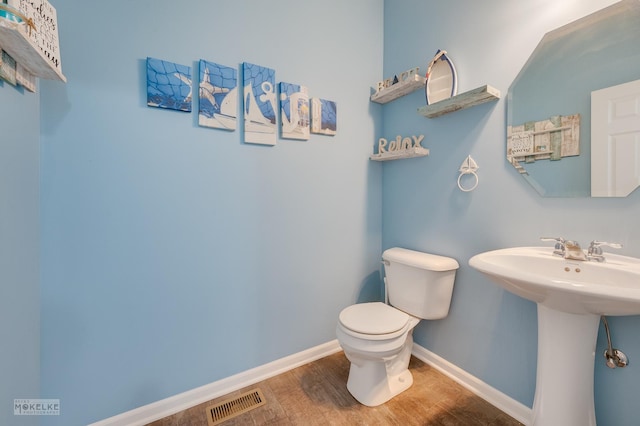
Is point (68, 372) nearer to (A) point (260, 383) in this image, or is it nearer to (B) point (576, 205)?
(A) point (260, 383)

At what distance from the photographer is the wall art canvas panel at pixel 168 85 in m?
1.25

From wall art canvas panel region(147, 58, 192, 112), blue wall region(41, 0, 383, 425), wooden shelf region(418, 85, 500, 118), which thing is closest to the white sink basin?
A: wooden shelf region(418, 85, 500, 118)

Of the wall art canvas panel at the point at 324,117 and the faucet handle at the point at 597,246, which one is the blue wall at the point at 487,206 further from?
the wall art canvas panel at the point at 324,117

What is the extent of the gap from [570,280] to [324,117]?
4.90ft

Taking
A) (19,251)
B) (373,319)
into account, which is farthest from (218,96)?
(373,319)

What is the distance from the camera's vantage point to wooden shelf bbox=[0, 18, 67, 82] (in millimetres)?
719

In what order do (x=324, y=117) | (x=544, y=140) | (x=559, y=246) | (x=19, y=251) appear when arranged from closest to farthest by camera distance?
1. (x=19, y=251)
2. (x=559, y=246)
3. (x=544, y=140)
4. (x=324, y=117)

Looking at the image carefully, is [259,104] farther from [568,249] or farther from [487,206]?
[568,249]

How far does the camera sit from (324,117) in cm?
175

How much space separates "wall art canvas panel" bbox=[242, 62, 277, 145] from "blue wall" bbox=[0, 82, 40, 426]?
874 millimetres

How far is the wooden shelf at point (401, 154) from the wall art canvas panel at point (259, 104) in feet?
2.58

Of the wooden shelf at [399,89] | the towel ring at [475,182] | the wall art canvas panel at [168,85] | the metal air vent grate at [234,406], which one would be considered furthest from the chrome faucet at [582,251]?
the wall art canvas panel at [168,85]

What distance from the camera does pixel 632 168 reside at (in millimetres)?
959

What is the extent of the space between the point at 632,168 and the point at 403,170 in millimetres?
1089
